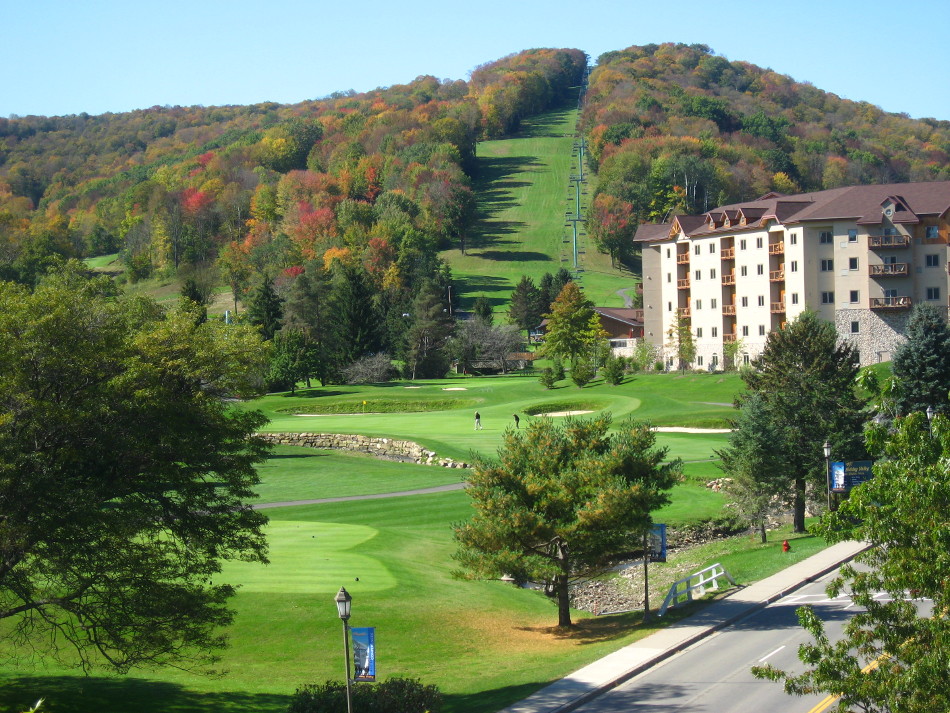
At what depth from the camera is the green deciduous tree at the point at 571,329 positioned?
98.4m

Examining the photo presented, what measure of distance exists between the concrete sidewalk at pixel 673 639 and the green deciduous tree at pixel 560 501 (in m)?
2.85

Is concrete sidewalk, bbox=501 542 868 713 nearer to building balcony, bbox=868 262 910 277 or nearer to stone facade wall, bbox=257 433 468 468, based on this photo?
stone facade wall, bbox=257 433 468 468

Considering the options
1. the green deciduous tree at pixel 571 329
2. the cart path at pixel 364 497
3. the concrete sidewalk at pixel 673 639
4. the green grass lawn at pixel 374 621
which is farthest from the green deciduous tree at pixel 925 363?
the green deciduous tree at pixel 571 329

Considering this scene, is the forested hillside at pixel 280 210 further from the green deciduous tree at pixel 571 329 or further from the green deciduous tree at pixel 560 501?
the green deciduous tree at pixel 560 501

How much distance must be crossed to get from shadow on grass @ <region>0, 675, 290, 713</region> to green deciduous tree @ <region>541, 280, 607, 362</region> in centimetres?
7732

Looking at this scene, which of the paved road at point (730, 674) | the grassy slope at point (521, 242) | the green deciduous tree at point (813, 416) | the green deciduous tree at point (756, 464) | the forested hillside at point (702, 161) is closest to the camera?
the paved road at point (730, 674)

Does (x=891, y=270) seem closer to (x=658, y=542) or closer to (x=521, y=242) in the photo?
(x=658, y=542)

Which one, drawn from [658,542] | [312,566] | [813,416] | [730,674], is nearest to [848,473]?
[813,416]

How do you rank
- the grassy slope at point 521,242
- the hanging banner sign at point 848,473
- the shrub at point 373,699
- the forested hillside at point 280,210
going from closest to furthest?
1. the shrub at point 373,699
2. the hanging banner sign at point 848,473
3. the grassy slope at point 521,242
4. the forested hillside at point 280,210

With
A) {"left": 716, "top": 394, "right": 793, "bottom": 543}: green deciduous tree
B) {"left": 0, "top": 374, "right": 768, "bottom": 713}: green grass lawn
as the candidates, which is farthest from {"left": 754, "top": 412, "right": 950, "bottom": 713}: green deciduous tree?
{"left": 716, "top": 394, "right": 793, "bottom": 543}: green deciduous tree

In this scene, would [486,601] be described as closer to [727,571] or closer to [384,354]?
[727,571]

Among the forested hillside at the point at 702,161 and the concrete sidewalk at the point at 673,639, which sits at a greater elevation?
the forested hillside at the point at 702,161

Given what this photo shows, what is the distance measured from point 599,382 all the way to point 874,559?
7298 centimetres

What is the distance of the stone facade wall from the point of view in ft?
187
